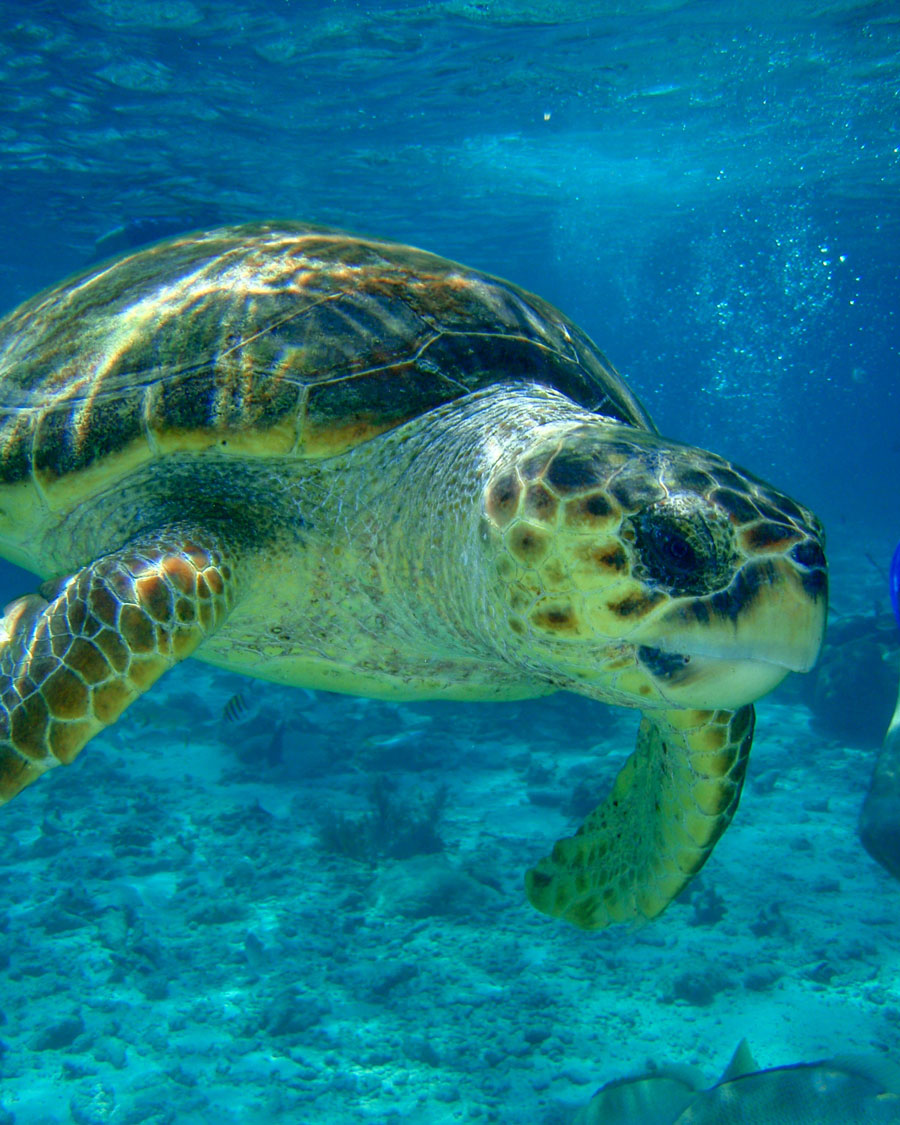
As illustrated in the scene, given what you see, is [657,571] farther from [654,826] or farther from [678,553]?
[654,826]

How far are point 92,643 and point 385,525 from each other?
1.00 m

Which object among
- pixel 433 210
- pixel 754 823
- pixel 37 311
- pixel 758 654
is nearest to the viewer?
pixel 758 654

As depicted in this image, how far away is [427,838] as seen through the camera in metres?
7.35

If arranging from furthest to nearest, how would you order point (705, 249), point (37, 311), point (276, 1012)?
point (705, 249), point (276, 1012), point (37, 311)

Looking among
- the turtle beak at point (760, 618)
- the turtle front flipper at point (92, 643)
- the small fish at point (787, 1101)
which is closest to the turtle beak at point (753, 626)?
the turtle beak at point (760, 618)

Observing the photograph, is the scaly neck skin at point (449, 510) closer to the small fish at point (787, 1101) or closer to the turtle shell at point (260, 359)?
the turtle shell at point (260, 359)

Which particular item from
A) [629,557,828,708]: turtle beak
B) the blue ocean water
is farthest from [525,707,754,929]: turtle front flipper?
the blue ocean water

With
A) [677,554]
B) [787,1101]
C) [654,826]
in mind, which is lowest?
[787,1101]

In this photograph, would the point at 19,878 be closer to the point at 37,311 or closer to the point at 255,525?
the point at 37,311

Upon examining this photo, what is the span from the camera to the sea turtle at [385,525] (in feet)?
5.34

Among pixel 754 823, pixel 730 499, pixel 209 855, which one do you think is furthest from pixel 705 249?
pixel 730 499

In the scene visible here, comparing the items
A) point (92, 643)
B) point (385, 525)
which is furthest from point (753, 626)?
point (92, 643)

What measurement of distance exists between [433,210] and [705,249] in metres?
19.0

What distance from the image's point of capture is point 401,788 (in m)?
8.80
